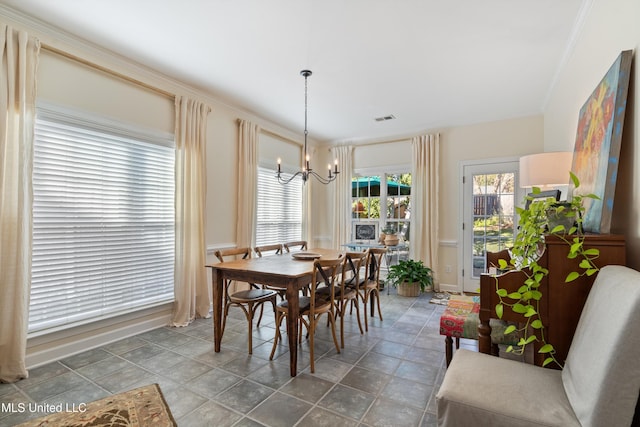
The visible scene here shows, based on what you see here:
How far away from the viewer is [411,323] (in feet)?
11.4

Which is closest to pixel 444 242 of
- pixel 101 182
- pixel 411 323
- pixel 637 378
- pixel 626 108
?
pixel 411 323

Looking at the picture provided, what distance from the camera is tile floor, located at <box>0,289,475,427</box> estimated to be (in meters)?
1.87

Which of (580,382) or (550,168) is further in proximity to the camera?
(550,168)

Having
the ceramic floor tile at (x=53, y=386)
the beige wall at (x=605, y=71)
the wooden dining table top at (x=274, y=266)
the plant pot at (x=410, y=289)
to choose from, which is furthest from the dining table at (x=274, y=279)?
the plant pot at (x=410, y=289)

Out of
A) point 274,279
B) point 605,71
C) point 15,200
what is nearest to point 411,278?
point 274,279

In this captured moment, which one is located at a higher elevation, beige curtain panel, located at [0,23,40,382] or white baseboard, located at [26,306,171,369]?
beige curtain panel, located at [0,23,40,382]

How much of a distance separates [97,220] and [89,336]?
1064 millimetres

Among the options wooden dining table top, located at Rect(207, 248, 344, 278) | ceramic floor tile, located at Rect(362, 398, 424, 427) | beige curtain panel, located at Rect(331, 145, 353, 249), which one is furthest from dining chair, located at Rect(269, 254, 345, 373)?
beige curtain panel, located at Rect(331, 145, 353, 249)

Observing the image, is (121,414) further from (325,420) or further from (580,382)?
(580,382)

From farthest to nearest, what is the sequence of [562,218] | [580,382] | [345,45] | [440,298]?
[440,298], [345,45], [562,218], [580,382]

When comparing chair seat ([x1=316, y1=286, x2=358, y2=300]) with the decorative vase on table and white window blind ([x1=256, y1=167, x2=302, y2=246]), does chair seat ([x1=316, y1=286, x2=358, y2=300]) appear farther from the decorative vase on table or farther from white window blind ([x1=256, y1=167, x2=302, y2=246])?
white window blind ([x1=256, y1=167, x2=302, y2=246])

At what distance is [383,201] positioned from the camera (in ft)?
18.1

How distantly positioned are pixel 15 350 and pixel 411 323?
3520 mm

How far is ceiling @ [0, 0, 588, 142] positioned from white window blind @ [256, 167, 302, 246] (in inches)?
50.1
